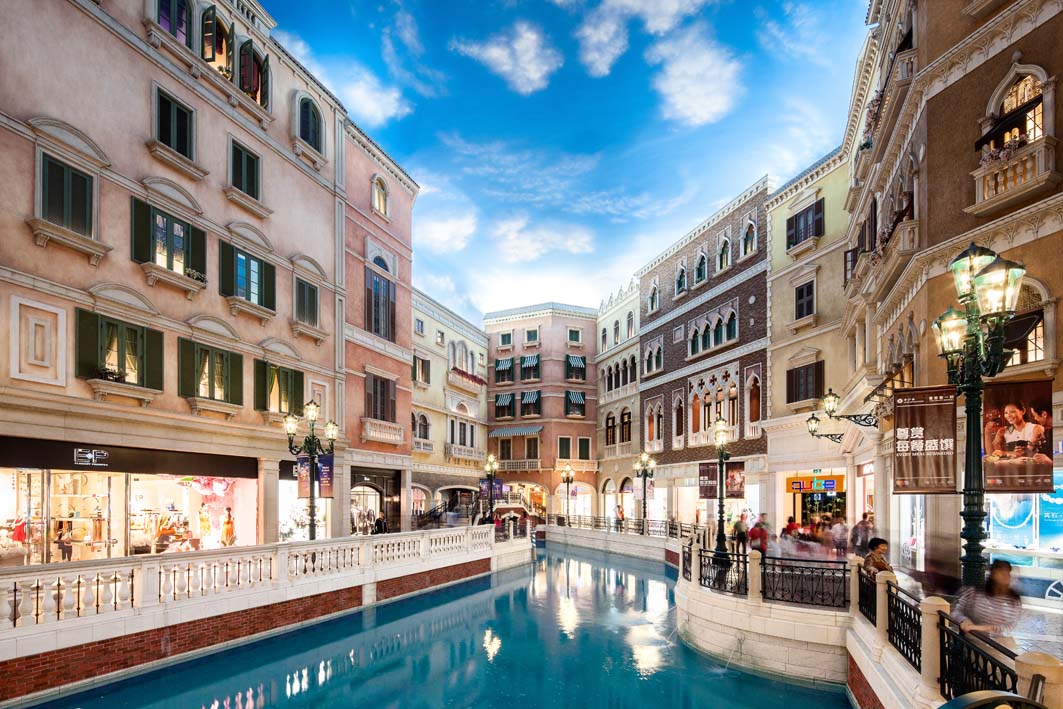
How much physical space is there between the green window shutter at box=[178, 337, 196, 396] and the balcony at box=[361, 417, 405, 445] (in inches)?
271

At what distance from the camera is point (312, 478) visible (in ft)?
46.2

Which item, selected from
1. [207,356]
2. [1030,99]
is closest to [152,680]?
[207,356]

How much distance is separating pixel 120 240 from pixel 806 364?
60.3 feet

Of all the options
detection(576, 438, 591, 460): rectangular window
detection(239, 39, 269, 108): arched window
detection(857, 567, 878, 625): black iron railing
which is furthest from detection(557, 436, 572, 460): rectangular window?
detection(857, 567, 878, 625): black iron railing

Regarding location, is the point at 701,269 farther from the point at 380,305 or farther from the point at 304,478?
the point at 304,478

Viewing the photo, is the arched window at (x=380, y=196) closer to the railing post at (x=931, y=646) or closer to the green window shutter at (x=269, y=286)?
the green window shutter at (x=269, y=286)

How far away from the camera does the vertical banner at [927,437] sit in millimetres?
8391

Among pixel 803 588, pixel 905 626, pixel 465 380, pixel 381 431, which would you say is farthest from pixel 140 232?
pixel 465 380

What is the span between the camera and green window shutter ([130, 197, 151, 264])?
1345cm

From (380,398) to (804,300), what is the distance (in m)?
13.6

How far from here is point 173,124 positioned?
1462cm

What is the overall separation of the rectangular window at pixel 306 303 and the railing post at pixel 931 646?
1572cm

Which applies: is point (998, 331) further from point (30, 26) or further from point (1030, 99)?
point (30, 26)

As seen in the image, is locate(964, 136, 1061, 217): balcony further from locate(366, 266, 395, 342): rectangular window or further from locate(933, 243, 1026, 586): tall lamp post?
locate(366, 266, 395, 342): rectangular window
